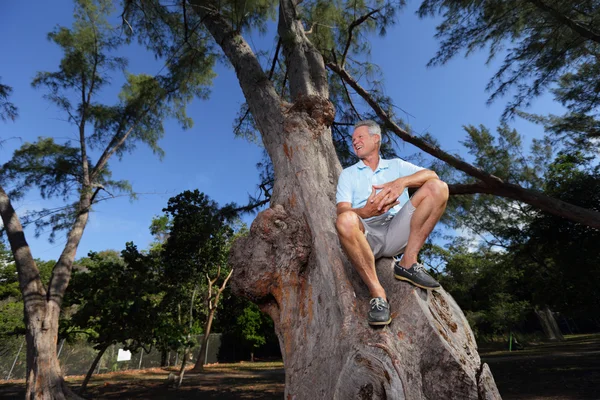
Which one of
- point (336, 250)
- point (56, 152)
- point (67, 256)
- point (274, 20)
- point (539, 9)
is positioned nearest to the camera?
point (336, 250)

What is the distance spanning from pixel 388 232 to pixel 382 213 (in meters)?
0.12

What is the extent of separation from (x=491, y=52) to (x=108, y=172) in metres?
8.67

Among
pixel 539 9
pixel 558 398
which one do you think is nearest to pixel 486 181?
pixel 539 9

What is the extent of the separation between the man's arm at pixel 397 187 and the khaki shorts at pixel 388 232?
0.08 meters

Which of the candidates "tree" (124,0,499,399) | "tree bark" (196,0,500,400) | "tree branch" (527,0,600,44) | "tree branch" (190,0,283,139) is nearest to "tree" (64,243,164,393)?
"tree branch" (190,0,283,139)

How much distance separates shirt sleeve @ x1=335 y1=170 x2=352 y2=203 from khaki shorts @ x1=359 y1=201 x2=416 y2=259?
15cm

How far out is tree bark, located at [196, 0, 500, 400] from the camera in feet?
4.24

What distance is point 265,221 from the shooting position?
6.82 ft

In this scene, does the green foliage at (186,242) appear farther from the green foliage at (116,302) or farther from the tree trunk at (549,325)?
the tree trunk at (549,325)

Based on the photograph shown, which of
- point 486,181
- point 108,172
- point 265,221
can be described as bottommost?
point 265,221

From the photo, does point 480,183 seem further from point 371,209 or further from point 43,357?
point 43,357

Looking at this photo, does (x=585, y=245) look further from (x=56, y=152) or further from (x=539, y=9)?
(x=56, y=152)

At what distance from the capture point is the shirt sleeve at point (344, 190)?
1.77 meters

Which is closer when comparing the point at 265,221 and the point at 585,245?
the point at 265,221
